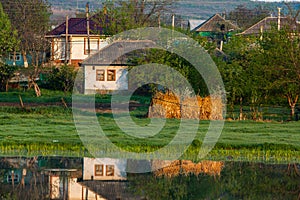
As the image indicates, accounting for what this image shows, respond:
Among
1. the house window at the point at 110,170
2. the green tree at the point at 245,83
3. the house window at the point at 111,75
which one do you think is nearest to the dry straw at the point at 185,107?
the green tree at the point at 245,83

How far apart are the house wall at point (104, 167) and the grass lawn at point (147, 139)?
1193 mm

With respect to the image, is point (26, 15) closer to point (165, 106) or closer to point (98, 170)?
point (165, 106)

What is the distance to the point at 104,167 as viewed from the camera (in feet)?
52.5

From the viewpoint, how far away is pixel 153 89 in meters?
28.8

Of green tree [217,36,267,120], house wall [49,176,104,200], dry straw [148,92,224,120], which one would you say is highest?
green tree [217,36,267,120]

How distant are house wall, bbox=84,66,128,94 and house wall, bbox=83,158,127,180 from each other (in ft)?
86.0

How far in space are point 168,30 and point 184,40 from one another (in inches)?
98.9

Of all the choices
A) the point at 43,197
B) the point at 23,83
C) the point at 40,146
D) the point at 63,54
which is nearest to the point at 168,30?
the point at 40,146

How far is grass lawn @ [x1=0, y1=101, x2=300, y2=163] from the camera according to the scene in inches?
736

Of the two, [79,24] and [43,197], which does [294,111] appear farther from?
[79,24]

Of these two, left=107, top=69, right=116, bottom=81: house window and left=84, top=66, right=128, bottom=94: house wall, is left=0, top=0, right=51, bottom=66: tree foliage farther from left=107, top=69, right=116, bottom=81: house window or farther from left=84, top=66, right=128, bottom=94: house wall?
left=107, top=69, right=116, bottom=81: house window

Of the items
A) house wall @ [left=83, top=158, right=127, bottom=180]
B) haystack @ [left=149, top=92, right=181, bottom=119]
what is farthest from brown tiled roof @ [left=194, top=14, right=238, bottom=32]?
house wall @ [left=83, top=158, right=127, bottom=180]

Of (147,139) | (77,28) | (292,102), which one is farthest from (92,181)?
(77,28)

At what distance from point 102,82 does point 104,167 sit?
91.8ft
